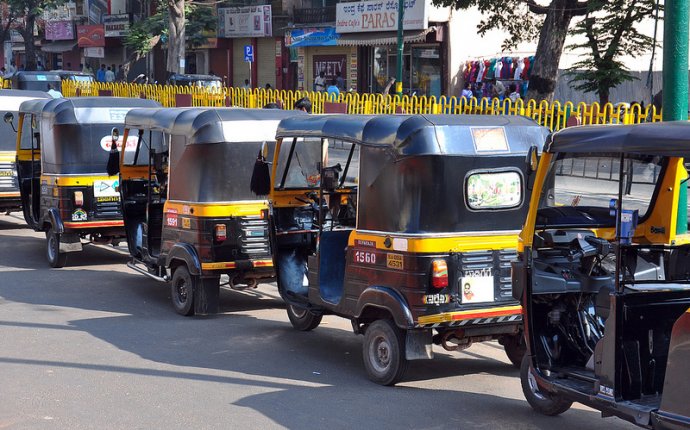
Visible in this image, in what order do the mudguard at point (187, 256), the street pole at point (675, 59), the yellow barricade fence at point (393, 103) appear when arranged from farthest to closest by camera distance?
1. the yellow barricade fence at point (393, 103)
2. the mudguard at point (187, 256)
3. the street pole at point (675, 59)

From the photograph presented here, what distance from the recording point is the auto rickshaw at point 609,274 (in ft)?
18.0

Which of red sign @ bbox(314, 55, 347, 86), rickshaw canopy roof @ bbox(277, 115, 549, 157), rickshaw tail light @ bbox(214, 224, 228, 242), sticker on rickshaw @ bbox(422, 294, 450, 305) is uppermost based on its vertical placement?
red sign @ bbox(314, 55, 347, 86)

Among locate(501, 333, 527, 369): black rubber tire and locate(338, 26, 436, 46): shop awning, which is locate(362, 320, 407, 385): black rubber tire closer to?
locate(501, 333, 527, 369): black rubber tire

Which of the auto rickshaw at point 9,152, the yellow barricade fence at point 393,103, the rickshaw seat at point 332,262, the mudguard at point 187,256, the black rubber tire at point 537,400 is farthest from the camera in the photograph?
the auto rickshaw at point 9,152

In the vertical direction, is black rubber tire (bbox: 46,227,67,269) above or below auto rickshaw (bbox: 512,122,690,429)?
below

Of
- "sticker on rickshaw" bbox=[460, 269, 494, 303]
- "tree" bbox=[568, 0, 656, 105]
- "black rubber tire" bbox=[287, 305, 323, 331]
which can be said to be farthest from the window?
"tree" bbox=[568, 0, 656, 105]

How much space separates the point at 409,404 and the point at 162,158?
6.17m

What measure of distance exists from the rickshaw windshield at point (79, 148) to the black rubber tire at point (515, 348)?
7.30 metres

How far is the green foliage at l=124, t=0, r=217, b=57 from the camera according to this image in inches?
1679

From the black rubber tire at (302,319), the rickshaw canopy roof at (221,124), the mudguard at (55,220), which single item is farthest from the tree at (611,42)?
the black rubber tire at (302,319)

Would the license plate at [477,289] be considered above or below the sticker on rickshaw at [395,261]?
below

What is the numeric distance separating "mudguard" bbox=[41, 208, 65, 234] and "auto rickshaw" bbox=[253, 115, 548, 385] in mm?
6092

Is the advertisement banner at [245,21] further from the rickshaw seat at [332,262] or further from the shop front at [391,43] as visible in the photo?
the rickshaw seat at [332,262]

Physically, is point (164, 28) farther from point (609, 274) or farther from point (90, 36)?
point (609, 274)
